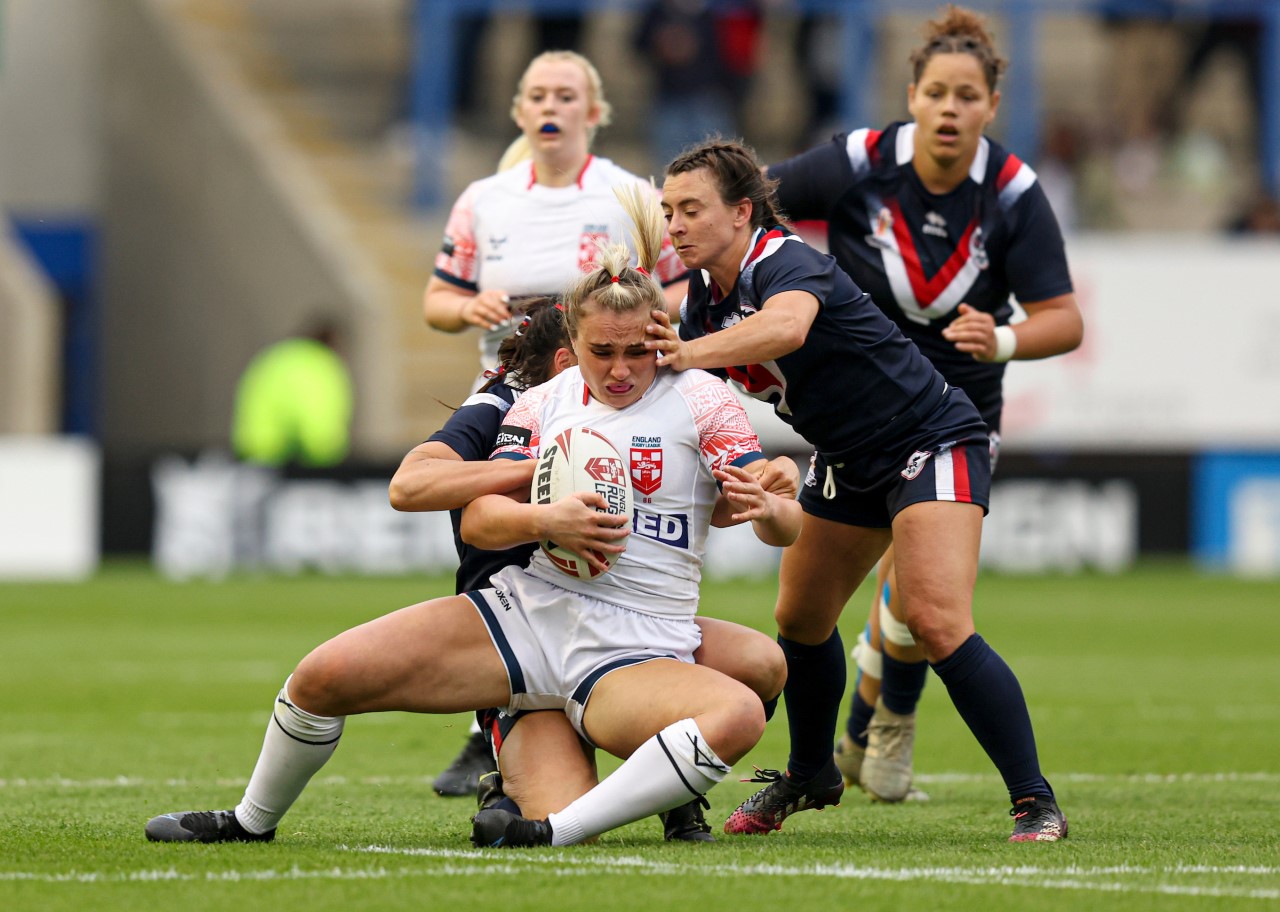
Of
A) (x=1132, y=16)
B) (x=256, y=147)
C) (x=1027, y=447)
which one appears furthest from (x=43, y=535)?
(x=1132, y=16)

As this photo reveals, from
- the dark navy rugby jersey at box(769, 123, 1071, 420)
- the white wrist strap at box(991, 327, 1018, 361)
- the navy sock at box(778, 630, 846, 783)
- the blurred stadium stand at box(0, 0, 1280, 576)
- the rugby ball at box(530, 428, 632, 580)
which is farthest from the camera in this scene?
the blurred stadium stand at box(0, 0, 1280, 576)

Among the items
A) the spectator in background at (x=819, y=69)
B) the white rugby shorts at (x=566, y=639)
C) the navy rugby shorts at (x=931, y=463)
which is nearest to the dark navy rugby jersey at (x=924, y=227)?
the navy rugby shorts at (x=931, y=463)

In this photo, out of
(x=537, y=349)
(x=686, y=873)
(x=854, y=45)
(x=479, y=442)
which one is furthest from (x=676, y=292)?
(x=854, y=45)

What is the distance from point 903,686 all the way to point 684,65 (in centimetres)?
1333

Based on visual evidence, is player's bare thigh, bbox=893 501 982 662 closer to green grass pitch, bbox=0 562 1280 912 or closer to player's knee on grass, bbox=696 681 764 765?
green grass pitch, bbox=0 562 1280 912

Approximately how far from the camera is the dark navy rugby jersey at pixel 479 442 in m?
5.40

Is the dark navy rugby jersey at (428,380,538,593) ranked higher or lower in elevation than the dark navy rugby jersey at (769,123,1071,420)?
lower

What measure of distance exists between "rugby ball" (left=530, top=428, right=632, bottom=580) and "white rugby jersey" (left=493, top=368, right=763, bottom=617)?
64 mm

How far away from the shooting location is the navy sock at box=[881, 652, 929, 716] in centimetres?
699

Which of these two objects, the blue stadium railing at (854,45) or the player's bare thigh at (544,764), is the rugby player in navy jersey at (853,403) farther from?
the blue stadium railing at (854,45)

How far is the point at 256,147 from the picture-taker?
21938 mm

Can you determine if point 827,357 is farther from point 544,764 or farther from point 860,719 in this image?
point 860,719

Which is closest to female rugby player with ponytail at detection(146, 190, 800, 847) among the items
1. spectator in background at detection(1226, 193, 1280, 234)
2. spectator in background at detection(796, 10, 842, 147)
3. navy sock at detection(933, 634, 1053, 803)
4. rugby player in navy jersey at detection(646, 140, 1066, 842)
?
rugby player in navy jersey at detection(646, 140, 1066, 842)

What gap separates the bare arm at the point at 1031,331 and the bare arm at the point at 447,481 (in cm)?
154
